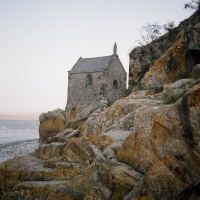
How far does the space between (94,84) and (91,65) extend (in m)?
4.91

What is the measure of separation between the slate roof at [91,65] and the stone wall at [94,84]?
79 cm

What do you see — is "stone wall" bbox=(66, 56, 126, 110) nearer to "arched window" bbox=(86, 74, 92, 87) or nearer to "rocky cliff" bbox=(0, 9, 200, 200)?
"arched window" bbox=(86, 74, 92, 87)

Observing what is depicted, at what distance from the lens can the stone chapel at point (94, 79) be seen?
1481 inches

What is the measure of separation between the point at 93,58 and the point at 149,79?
3180 centimetres

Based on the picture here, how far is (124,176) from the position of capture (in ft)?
17.7

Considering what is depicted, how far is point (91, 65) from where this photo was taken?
4078 centimetres

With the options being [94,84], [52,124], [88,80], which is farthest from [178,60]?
[88,80]

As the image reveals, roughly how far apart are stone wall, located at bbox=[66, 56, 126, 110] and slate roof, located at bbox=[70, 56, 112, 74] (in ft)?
2.60

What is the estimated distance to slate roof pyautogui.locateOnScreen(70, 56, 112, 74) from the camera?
3915cm

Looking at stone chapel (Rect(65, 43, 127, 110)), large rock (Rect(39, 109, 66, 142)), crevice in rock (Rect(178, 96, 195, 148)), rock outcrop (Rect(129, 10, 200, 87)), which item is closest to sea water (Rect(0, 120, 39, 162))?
large rock (Rect(39, 109, 66, 142))

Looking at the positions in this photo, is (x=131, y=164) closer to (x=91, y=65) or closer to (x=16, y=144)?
(x=16, y=144)

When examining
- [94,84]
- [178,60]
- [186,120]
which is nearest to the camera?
[186,120]

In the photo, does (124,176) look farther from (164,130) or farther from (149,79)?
(149,79)

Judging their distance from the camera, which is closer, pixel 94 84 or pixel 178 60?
pixel 178 60
